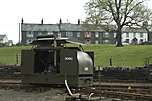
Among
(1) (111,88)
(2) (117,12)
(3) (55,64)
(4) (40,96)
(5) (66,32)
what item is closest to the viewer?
Result: (4) (40,96)

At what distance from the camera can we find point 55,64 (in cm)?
2075

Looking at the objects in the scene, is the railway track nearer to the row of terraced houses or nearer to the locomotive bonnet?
the locomotive bonnet

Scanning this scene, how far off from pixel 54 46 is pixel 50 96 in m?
3.33

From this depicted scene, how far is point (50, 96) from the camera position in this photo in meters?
18.5

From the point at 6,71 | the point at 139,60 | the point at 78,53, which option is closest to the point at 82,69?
the point at 78,53

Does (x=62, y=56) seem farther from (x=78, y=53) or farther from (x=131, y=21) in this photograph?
(x=131, y=21)

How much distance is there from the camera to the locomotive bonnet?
793 inches

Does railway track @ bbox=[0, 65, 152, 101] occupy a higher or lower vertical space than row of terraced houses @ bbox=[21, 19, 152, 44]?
lower

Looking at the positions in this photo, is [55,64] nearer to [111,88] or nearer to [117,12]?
[111,88]

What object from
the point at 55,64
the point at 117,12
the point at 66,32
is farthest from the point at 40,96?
the point at 66,32

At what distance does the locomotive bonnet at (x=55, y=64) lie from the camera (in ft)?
66.1

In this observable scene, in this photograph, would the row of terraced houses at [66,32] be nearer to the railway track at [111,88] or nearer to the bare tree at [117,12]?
the bare tree at [117,12]

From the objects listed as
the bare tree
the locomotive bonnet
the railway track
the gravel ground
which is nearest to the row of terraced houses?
the bare tree

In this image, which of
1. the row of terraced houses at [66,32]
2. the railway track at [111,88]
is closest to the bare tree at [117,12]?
the railway track at [111,88]
